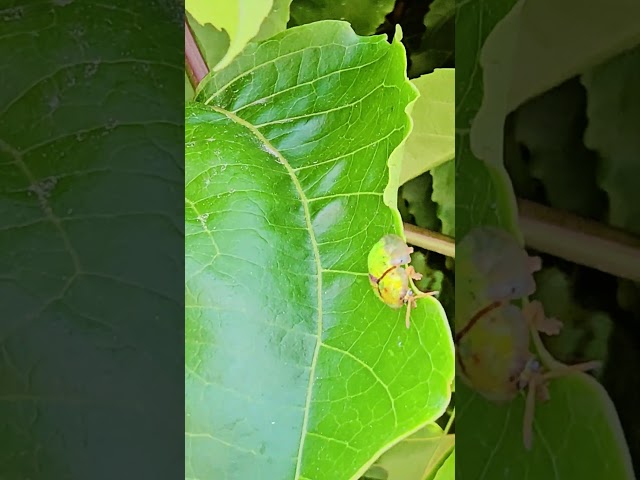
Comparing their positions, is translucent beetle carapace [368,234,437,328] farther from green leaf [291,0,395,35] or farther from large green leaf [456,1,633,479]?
green leaf [291,0,395,35]

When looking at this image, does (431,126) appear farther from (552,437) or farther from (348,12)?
(552,437)

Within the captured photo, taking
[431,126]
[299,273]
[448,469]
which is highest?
[431,126]

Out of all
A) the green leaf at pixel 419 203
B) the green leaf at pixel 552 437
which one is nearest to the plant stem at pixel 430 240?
the green leaf at pixel 419 203

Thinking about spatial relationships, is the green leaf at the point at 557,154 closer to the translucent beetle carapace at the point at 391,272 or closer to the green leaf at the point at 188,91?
the translucent beetle carapace at the point at 391,272

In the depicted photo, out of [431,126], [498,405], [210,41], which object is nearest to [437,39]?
[431,126]

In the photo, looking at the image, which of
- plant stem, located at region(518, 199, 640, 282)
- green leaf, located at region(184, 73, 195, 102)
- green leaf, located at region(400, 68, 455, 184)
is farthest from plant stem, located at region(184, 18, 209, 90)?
plant stem, located at region(518, 199, 640, 282)
